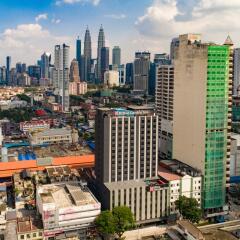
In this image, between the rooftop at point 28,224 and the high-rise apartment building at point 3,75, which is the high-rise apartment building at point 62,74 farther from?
the rooftop at point 28,224

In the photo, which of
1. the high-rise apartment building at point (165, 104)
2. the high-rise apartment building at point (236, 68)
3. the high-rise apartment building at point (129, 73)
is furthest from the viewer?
the high-rise apartment building at point (129, 73)

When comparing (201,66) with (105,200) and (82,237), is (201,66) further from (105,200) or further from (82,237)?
(82,237)

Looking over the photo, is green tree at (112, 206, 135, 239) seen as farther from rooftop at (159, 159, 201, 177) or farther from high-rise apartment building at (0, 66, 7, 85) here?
high-rise apartment building at (0, 66, 7, 85)

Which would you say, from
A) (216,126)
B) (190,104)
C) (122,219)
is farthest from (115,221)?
(190,104)

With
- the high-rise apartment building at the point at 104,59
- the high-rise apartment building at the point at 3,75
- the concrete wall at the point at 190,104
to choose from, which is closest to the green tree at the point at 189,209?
the concrete wall at the point at 190,104

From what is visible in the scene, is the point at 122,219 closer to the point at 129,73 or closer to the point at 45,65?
the point at 129,73

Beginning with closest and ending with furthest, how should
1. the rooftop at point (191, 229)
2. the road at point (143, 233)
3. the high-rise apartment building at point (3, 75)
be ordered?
the rooftop at point (191, 229) → the road at point (143, 233) → the high-rise apartment building at point (3, 75)
